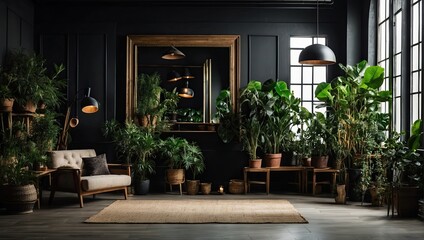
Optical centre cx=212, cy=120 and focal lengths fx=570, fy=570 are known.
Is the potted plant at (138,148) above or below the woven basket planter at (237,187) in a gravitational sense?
above

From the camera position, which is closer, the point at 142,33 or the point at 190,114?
the point at 190,114

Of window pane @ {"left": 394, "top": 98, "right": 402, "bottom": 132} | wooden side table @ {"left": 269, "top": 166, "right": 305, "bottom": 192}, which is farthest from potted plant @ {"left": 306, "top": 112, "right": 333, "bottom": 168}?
window pane @ {"left": 394, "top": 98, "right": 402, "bottom": 132}

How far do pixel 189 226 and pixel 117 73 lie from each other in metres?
4.37

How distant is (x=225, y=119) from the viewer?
32.1ft

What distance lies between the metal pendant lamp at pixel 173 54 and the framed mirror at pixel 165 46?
45cm

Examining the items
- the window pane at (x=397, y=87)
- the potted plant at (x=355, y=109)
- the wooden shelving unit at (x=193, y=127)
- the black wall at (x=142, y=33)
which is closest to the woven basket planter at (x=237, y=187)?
the black wall at (x=142, y=33)

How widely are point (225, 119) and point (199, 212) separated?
9.04ft

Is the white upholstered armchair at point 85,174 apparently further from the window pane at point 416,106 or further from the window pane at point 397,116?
the window pane at point 416,106

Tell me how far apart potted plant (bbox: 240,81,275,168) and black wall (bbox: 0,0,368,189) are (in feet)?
1.17

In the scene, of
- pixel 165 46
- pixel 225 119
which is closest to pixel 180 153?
pixel 225 119

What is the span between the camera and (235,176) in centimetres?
997

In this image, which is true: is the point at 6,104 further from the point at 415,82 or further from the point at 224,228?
the point at 415,82

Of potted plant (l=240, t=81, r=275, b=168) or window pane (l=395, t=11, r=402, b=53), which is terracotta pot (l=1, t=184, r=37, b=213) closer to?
potted plant (l=240, t=81, r=275, b=168)

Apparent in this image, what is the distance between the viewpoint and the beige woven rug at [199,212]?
6.71m
